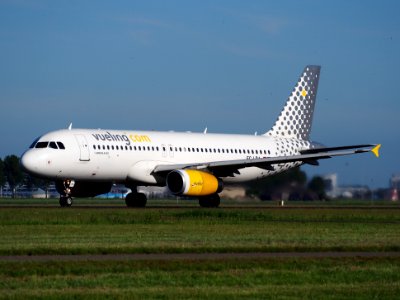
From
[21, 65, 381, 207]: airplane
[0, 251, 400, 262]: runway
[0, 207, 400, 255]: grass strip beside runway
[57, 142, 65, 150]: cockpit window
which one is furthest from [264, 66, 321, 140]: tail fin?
[0, 251, 400, 262]: runway

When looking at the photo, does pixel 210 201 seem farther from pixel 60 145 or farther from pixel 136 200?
pixel 60 145

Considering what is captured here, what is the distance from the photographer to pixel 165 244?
90.0ft

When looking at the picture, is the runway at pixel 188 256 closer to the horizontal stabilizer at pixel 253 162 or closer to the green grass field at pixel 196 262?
the green grass field at pixel 196 262

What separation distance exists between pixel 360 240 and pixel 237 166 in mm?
26742

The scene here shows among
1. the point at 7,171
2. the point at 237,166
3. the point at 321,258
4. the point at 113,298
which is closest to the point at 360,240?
the point at 321,258

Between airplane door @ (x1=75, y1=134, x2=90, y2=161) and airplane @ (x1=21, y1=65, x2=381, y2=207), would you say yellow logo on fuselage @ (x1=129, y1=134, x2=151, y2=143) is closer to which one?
airplane @ (x1=21, y1=65, x2=381, y2=207)

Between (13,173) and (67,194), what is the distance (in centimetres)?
7532

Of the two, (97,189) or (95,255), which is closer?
(95,255)

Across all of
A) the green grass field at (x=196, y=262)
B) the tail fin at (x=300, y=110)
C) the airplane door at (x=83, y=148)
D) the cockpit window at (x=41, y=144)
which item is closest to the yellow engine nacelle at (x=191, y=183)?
the airplane door at (x=83, y=148)

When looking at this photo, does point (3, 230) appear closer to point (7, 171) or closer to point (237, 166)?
point (237, 166)

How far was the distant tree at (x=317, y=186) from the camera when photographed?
68.2 m

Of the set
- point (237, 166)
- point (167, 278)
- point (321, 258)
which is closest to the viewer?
point (167, 278)

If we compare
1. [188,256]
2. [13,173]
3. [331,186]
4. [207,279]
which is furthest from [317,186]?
[13,173]

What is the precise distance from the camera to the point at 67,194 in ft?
179
